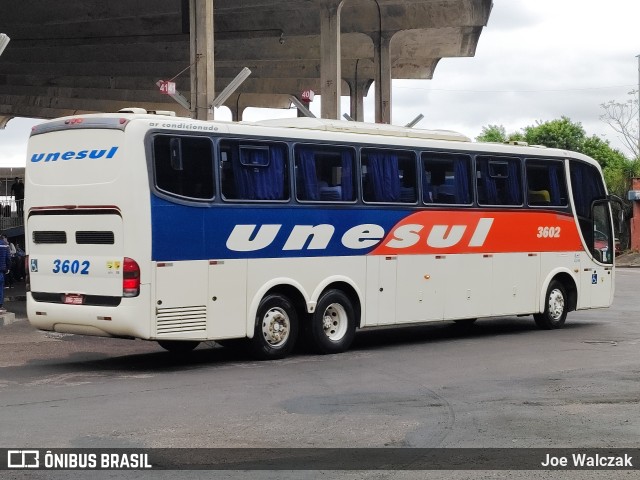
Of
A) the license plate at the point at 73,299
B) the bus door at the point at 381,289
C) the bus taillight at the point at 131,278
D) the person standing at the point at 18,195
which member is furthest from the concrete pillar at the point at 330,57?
the bus taillight at the point at 131,278

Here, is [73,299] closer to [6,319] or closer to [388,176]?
[388,176]

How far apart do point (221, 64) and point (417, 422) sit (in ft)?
133

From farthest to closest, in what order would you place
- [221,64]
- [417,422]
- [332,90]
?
[221,64], [332,90], [417,422]

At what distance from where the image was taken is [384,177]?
18.3 m

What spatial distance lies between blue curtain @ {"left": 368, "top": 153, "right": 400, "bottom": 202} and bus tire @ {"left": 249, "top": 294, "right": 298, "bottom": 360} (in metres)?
2.48

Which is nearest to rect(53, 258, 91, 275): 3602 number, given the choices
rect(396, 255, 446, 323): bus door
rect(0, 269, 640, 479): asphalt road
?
rect(0, 269, 640, 479): asphalt road

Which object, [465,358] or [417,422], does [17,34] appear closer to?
[465,358]

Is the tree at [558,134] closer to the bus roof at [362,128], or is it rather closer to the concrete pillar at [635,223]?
the concrete pillar at [635,223]

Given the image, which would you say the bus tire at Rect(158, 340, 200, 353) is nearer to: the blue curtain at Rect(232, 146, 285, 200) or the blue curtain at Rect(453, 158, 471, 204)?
the blue curtain at Rect(232, 146, 285, 200)

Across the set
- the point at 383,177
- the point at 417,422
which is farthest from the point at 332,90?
the point at 417,422

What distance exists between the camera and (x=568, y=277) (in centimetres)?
2216

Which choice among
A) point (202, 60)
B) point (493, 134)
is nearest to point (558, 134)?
point (493, 134)

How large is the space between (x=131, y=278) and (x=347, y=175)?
430 centimetres

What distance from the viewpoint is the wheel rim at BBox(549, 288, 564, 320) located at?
21781mm
